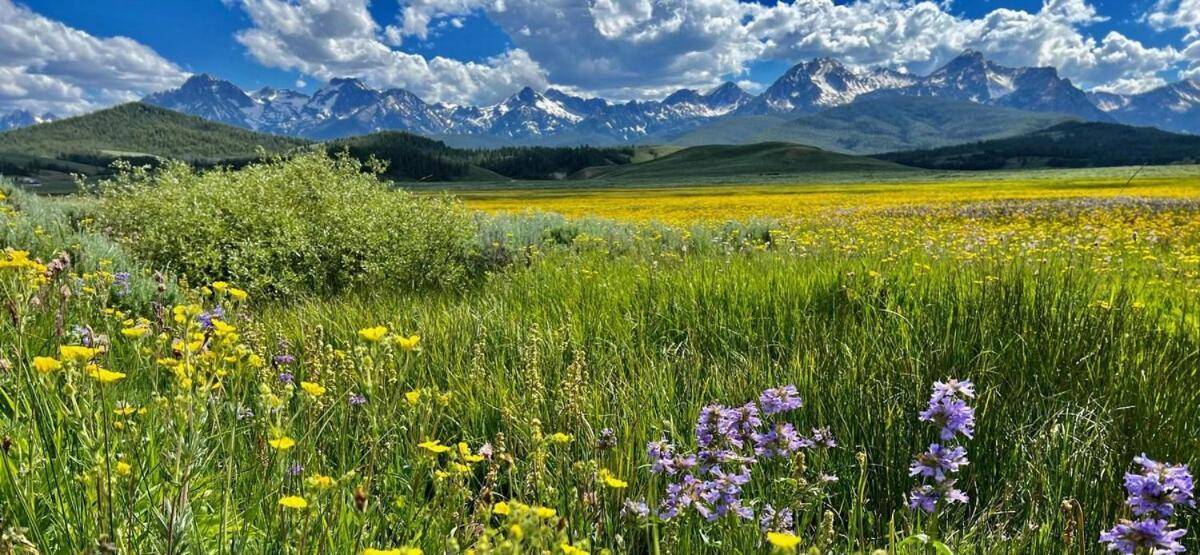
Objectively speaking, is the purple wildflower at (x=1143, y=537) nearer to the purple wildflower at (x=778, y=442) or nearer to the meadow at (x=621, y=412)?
the meadow at (x=621, y=412)

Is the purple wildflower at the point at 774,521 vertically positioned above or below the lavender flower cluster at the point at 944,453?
below

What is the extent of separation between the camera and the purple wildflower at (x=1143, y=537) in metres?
1.34

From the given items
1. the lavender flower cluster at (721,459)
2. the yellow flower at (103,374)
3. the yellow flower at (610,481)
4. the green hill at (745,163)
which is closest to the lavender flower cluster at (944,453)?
the lavender flower cluster at (721,459)

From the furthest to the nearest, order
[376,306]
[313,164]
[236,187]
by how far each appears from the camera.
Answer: [313,164]
[236,187]
[376,306]

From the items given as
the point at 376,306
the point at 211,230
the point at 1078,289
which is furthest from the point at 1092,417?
the point at 211,230

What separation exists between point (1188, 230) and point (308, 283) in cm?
1513

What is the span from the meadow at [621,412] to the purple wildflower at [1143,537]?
3 centimetres

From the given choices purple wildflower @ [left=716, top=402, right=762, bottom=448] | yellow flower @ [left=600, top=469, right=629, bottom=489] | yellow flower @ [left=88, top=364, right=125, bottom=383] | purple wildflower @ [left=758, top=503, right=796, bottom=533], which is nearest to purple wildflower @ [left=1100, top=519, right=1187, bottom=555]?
purple wildflower @ [left=758, top=503, right=796, bottom=533]

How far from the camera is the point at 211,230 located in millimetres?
8938

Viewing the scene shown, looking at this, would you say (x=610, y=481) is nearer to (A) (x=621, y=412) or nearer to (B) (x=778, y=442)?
(B) (x=778, y=442)

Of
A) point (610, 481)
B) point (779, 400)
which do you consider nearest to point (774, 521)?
point (779, 400)

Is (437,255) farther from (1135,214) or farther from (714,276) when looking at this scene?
(1135,214)

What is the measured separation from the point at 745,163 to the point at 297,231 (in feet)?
553

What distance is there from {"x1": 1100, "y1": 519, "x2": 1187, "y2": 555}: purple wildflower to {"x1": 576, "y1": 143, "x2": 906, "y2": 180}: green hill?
144451 mm
